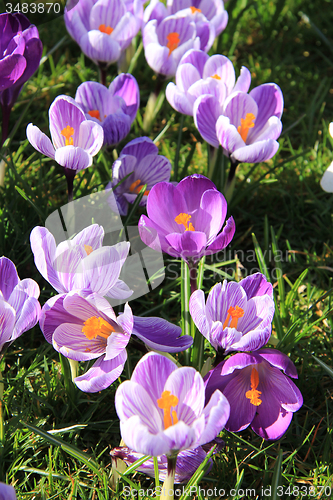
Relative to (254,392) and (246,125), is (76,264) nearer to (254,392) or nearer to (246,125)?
(254,392)

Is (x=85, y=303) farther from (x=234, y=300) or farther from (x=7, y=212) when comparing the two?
(x=7, y=212)

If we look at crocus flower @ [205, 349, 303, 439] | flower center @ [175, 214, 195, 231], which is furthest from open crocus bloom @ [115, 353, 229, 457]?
flower center @ [175, 214, 195, 231]

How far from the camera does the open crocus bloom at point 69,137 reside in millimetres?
1283

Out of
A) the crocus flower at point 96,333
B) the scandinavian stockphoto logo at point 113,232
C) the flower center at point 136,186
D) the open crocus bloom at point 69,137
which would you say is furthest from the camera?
the flower center at point 136,186

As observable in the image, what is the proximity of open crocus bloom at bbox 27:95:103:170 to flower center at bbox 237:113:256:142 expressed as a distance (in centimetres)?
46

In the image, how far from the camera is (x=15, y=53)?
142 cm

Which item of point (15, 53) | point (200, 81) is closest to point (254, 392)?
point (200, 81)

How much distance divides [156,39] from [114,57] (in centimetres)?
18

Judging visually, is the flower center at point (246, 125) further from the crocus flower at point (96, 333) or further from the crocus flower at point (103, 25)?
the crocus flower at point (96, 333)

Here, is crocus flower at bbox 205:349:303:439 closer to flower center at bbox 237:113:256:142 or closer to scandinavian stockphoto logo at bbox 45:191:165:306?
scandinavian stockphoto logo at bbox 45:191:165:306

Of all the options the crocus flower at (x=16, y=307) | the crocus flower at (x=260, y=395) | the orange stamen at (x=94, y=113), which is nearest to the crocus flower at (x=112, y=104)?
the orange stamen at (x=94, y=113)

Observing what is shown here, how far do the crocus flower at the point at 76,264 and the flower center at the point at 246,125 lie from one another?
659 millimetres

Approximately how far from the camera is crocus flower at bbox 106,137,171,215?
1546 mm

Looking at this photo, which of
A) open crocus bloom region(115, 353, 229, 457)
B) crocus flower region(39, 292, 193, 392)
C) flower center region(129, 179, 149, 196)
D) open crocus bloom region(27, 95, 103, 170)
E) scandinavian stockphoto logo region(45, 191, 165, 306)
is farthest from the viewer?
flower center region(129, 179, 149, 196)
